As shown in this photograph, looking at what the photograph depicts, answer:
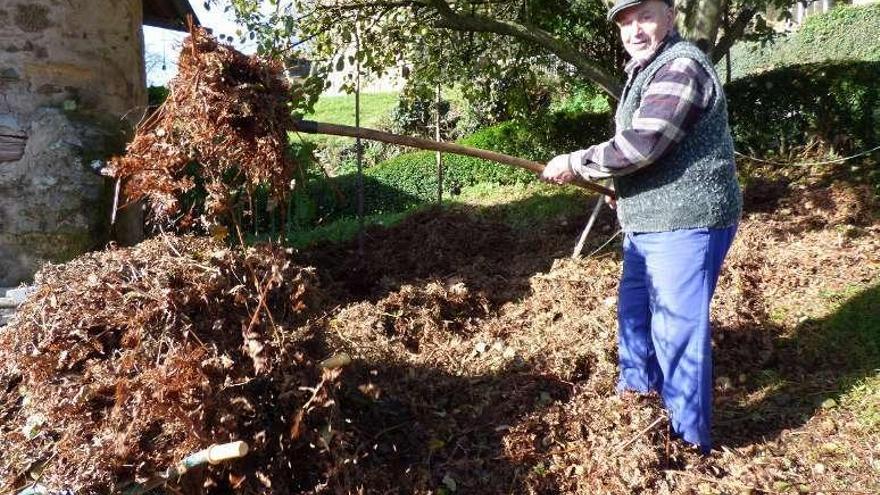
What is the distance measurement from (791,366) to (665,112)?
2191 millimetres

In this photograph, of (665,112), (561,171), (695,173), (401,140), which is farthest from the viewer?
(401,140)

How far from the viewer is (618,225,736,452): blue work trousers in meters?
2.84

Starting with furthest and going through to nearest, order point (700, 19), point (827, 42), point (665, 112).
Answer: point (827, 42), point (700, 19), point (665, 112)

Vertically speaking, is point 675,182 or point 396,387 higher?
point 675,182

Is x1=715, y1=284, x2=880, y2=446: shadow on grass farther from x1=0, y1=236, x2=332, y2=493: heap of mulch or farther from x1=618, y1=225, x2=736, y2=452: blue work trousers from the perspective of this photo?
x1=0, y1=236, x2=332, y2=493: heap of mulch

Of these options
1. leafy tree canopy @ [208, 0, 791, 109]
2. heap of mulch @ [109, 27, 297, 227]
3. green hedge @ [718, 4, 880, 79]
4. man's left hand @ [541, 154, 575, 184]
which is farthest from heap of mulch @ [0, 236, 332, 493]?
green hedge @ [718, 4, 880, 79]

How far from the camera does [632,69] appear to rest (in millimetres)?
2979

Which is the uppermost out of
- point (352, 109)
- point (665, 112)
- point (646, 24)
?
point (352, 109)

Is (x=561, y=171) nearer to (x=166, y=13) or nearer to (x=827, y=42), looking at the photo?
(x=166, y=13)

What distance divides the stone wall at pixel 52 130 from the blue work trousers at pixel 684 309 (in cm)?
274

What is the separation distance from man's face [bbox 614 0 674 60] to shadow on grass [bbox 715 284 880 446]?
6.31 feet

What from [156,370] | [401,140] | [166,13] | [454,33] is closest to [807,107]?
[454,33]

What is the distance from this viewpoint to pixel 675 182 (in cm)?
282

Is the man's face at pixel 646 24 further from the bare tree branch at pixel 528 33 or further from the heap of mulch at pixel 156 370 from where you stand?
the bare tree branch at pixel 528 33
